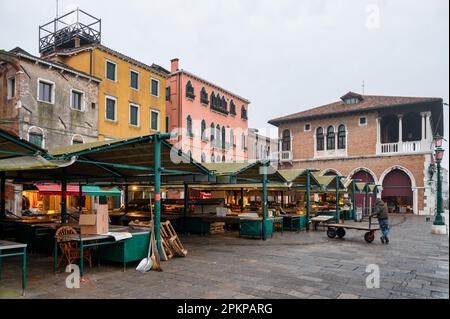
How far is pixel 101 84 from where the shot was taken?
24.8m

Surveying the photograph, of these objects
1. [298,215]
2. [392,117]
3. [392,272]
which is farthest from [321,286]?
[392,117]

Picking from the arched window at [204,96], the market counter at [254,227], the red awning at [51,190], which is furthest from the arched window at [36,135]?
the arched window at [204,96]

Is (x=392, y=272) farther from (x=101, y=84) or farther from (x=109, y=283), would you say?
(x=101, y=84)

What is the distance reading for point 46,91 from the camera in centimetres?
2123

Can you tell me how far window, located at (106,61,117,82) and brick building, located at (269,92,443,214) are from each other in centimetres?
1955

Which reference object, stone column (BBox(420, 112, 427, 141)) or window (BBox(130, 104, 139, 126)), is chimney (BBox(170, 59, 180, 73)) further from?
stone column (BBox(420, 112, 427, 141))

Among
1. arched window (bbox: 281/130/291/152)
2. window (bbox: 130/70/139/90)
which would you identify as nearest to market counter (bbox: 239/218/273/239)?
window (bbox: 130/70/139/90)

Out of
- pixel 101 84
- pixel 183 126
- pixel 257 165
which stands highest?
pixel 101 84

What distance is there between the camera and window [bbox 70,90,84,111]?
22.9 meters

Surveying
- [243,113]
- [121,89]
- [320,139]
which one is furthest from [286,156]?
[121,89]

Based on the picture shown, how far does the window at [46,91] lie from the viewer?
2081 centimetres

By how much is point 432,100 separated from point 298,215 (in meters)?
20.9

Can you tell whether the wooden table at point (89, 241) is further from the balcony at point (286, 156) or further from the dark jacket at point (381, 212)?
the balcony at point (286, 156)

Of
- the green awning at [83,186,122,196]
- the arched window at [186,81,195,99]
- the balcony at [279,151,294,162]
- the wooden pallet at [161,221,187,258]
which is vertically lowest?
the wooden pallet at [161,221,187,258]
